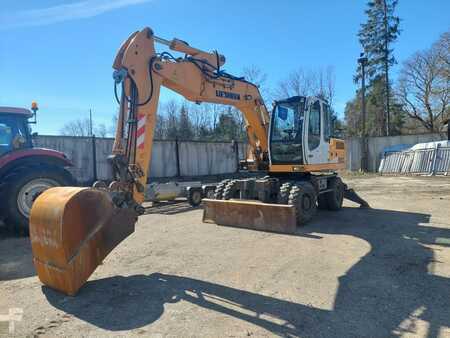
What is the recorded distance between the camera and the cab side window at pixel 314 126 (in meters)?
7.81

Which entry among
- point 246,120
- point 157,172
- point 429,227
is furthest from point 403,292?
point 157,172

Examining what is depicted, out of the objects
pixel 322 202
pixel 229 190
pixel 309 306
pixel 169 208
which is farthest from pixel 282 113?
pixel 309 306

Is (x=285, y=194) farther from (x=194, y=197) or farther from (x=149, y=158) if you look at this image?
(x=194, y=197)

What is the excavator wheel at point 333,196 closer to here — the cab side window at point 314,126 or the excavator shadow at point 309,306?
the cab side window at point 314,126

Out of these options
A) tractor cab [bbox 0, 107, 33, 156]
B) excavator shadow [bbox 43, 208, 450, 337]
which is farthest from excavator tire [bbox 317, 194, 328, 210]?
tractor cab [bbox 0, 107, 33, 156]

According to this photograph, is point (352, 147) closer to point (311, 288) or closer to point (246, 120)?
point (246, 120)

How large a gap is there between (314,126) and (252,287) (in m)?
4.90

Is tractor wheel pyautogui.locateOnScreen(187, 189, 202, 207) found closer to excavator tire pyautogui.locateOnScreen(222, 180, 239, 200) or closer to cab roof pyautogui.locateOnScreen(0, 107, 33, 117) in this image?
excavator tire pyautogui.locateOnScreen(222, 180, 239, 200)

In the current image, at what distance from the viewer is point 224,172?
18.1 metres

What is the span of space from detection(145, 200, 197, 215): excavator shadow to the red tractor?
9.12ft

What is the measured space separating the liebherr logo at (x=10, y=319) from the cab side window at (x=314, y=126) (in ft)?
20.2

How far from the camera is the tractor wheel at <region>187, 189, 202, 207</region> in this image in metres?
10.5

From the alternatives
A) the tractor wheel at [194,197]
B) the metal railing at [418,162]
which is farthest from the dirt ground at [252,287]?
the metal railing at [418,162]

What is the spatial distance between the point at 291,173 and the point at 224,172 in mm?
9917
